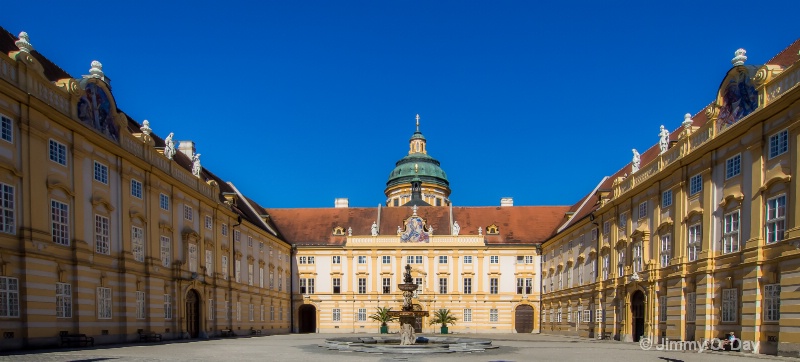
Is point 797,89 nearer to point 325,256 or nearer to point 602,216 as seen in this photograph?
point 602,216

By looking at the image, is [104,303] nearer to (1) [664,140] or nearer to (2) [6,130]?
(2) [6,130]

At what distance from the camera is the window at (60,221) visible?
22.2 metres

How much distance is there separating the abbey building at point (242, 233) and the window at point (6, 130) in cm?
8

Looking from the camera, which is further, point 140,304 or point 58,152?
point 140,304

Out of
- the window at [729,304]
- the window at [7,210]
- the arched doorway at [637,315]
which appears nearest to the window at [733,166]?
the window at [729,304]

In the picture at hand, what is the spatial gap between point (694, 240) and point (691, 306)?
280 cm

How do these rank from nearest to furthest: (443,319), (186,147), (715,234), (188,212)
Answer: (715,234) < (188,212) < (186,147) < (443,319)

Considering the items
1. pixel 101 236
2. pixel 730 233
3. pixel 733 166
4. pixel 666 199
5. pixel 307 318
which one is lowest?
pixel 307 318

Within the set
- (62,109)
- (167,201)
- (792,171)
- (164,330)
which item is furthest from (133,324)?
(792,171)

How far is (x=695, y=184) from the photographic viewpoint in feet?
87.4

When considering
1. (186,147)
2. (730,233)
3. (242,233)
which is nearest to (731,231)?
(730,233)

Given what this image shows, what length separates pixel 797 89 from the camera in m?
19.0

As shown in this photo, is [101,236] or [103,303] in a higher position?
[101,236]

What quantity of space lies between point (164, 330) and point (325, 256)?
26604mm
